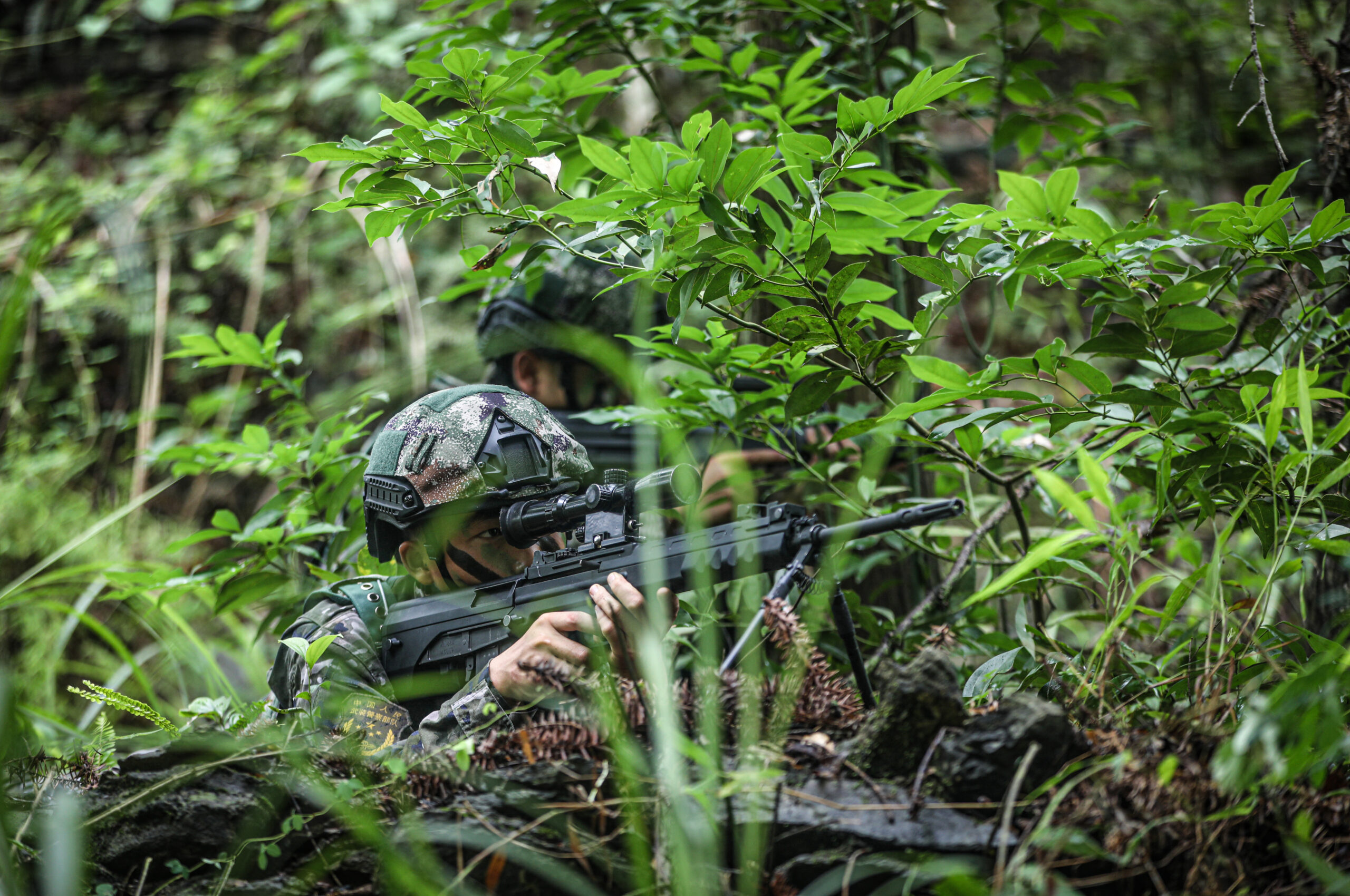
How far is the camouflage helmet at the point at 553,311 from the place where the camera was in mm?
3279

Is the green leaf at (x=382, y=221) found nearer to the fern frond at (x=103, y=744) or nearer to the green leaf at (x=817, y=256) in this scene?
the green leaf at (x=817, y=256)

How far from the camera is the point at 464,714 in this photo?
1.62m

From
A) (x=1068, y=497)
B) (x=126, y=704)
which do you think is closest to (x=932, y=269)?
(x=1068, y=497)

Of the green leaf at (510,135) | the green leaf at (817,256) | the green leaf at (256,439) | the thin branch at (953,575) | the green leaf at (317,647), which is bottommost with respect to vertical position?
the thin branch at (953,575)

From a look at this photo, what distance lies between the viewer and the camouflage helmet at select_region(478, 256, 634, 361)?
10.8ft

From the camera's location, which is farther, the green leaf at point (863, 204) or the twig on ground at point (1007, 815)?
the green leaf at point (863, 204)

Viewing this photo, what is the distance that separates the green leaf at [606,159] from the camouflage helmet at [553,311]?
1.85 meters

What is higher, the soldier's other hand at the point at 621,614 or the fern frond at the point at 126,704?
the fern frond at the point at 126,704

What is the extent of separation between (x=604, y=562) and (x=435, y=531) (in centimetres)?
42

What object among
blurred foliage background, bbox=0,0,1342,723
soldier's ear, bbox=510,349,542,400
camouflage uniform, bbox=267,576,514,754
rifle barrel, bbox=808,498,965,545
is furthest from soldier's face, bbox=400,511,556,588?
blurred foliage background, bbox=0,0,1342,723

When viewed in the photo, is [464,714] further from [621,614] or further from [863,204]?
[863,204]

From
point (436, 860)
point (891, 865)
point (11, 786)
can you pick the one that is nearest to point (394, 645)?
point (11, 786)

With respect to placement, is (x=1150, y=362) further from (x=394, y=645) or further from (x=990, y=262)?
(x=394, y=645)

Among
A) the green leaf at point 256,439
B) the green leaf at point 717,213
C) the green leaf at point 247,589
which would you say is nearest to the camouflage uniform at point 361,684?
the green leaf at point 247,589
